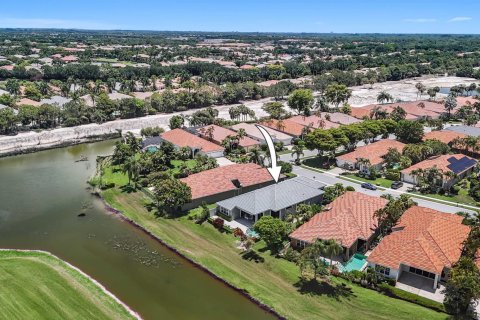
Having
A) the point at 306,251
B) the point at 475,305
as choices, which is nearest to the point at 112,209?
the point at 306,251

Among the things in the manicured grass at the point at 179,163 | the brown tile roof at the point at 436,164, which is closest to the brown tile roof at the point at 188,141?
the manicured grass at the point at 179,163

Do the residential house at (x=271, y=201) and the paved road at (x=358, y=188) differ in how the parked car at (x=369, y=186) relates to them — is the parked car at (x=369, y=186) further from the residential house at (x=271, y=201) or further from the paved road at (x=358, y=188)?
the residential house at (x=271, y=201)

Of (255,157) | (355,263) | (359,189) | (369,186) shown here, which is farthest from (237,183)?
(355,263)

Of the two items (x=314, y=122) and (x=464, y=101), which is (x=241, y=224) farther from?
(x=464, y=101)

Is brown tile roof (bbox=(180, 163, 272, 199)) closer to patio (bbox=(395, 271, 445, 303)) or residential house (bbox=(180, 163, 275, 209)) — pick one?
residential house (bbox=(180, 163, 275, 209))

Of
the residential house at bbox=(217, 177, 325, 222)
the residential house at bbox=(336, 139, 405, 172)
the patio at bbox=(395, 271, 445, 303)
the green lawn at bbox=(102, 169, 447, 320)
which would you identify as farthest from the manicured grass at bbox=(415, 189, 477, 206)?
the green lawn at bbox=(102, 169, 447, 320)

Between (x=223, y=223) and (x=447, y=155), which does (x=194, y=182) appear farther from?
(x=447, y=155)
